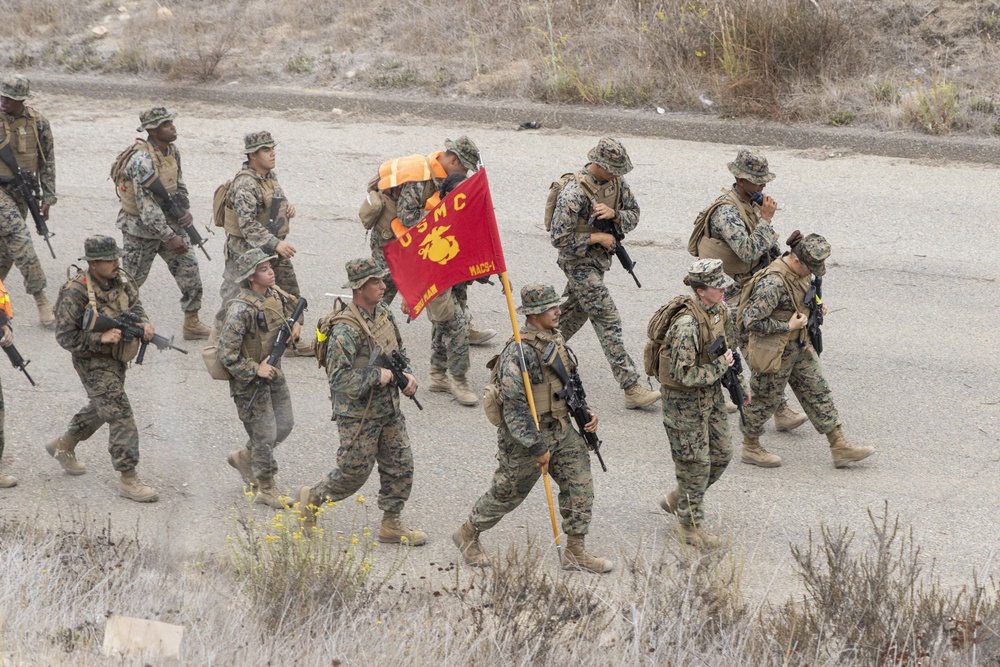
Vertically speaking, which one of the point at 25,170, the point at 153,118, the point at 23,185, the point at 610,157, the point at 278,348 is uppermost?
the point at 153,118

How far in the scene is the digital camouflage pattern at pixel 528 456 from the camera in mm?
6863

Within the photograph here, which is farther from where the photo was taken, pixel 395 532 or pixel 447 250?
pixel 395 532

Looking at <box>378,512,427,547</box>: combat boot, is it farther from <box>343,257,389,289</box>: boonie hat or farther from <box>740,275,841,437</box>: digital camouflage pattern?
<box>740,275,841,437</box>: digital camouflage pattern

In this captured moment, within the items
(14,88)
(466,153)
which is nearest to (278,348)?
(466,153)

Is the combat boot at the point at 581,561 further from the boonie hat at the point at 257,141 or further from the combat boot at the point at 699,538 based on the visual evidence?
the boonie hat at the point at 257,141

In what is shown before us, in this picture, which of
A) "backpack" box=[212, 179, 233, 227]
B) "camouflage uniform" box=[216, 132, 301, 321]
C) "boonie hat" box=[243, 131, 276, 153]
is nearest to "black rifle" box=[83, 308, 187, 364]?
"camouflage uniform" box=[216, 132, 301, 321]

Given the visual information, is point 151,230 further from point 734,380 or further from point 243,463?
point 734,380

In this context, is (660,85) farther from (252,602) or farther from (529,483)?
(252,602)

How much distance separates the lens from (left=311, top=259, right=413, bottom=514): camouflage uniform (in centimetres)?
719

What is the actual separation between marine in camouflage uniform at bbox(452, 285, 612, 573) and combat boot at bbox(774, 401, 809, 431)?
218 cm

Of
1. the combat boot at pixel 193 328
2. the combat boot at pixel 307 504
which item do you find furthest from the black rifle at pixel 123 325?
the combat boot at pixel 193 328

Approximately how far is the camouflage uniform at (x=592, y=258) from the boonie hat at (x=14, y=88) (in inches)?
184

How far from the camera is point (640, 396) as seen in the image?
29.7ft

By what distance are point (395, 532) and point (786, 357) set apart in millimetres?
2821
